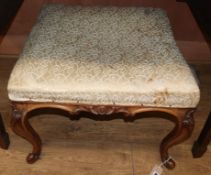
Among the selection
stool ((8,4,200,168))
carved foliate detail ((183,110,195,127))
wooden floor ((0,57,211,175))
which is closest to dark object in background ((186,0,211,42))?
stool ((8,4,200,168))

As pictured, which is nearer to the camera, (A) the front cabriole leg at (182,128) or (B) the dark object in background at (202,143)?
(A) the front cabriole leg at (182,128)

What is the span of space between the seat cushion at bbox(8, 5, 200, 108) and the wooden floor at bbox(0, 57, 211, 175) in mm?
407

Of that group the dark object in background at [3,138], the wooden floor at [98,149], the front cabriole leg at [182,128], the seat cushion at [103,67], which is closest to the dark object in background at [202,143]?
the wooden floor at [98,149]

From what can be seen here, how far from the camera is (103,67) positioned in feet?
3.13

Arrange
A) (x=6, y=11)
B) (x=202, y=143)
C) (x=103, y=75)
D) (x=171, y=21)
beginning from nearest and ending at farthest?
1. (x=103, y=75)
2. (x=6, y=11)
3. (x=202, y=143)
4. (x=171, y=21)

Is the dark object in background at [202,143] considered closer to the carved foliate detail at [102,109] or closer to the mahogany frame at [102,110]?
the mahogany frame at [102,110]

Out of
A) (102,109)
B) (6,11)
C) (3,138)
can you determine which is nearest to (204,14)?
(102,109)

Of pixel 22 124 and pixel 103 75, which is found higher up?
pixel 103 75

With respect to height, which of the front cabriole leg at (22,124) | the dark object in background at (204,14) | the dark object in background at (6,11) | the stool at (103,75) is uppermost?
the dark object in background at (204,14)

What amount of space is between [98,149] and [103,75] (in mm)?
491

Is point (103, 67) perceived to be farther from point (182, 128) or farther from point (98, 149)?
point (98, 149)

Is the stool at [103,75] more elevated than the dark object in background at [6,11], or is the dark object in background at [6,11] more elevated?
the dark object in background at [6,11]

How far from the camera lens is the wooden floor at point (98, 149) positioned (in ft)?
4.02

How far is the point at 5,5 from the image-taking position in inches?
41.0
